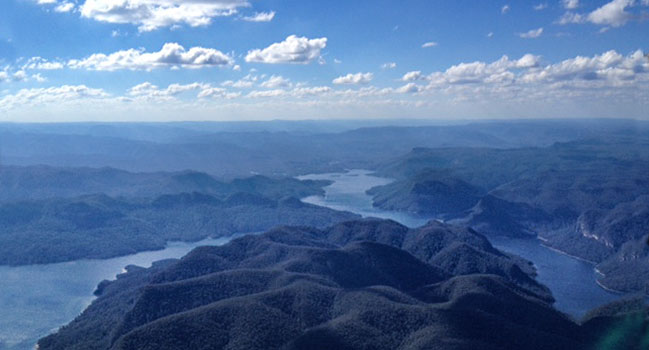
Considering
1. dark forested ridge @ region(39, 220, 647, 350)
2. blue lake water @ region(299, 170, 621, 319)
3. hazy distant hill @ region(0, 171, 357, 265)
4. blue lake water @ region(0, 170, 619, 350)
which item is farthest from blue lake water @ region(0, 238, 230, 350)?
blue lake water @ region(299, 170, 621, 319)

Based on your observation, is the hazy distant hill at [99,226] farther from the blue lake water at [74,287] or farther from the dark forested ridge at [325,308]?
the dark forested ridge at [325,308]

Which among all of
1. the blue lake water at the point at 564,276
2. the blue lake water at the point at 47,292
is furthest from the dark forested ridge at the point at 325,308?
the blue lake water at the point at 47,292

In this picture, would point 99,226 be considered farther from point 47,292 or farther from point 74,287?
point 47,292

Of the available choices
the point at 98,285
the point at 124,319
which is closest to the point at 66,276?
the point at 98,285

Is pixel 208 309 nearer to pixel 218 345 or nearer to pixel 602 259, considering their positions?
pixel 218 345

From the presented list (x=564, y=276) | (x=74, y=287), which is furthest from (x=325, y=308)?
(x=564, y=276)

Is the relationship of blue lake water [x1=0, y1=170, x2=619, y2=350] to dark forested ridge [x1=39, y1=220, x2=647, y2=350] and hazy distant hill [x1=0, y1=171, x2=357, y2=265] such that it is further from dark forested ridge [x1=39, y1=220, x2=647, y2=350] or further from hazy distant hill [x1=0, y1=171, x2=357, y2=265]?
dark forested ridge [x1=39, y1=220, x2=647, y2=350]
